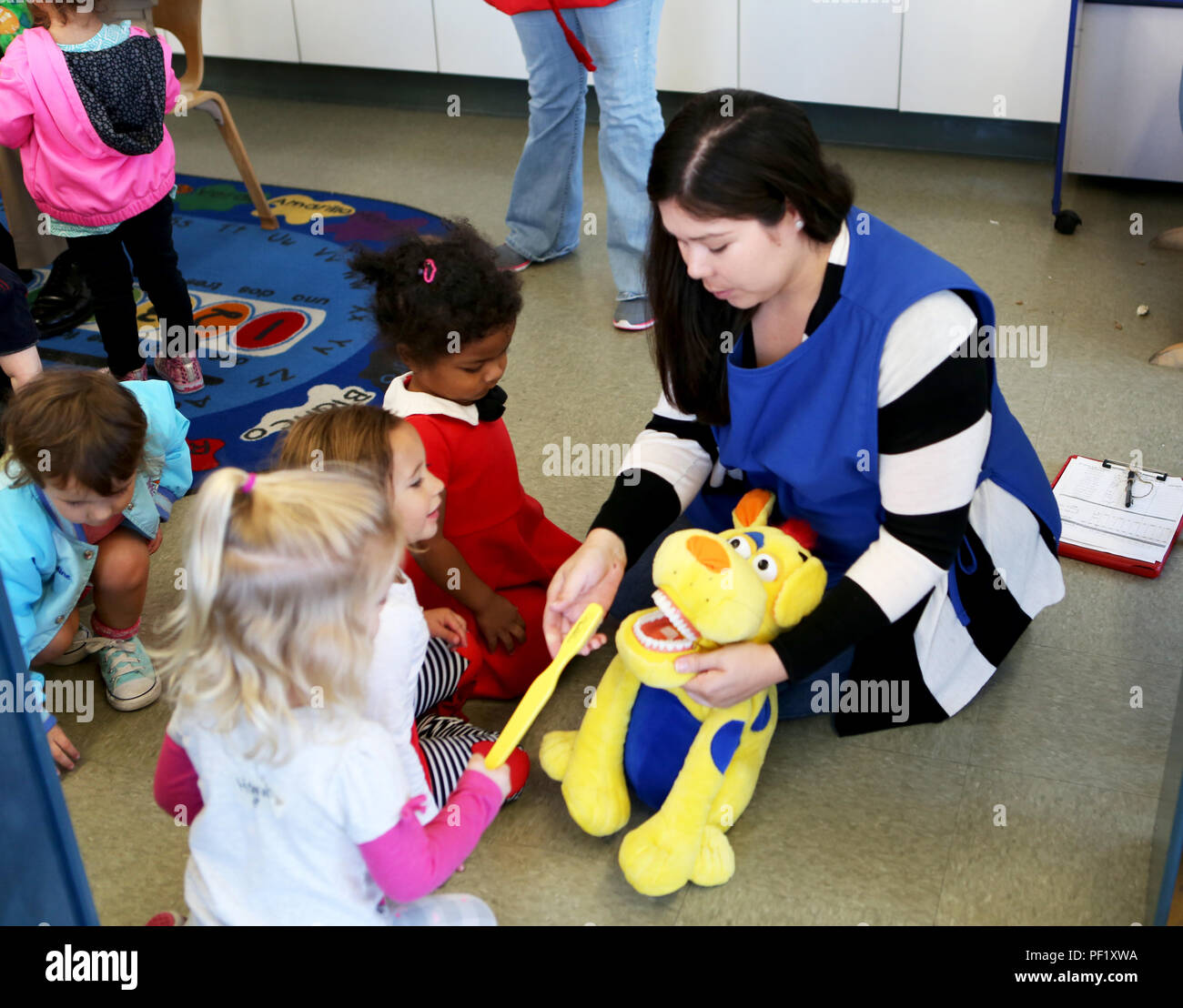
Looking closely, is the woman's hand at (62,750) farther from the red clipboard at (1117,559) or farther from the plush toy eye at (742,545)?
the red clipboard at (1117,559)

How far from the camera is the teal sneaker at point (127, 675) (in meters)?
1.66

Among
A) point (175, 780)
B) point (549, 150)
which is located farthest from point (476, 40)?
point (175, 780)

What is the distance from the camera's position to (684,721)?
138 cm

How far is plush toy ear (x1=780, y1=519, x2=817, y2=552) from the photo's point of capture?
59.6 inches

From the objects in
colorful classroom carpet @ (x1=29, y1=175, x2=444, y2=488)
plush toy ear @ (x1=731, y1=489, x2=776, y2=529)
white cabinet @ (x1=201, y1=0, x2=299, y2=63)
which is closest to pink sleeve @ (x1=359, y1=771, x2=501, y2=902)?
plush toy ear @ (x1=731, y1=489, x2=776, y2=529)

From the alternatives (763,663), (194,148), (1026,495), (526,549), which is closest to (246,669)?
(763,663)

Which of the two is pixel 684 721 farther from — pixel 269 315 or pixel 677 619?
pixel 269 315

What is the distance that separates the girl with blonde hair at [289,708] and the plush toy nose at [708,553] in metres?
0.36

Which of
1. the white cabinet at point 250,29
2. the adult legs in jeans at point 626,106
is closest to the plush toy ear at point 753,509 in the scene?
the adult legs in jeans at point 626,106

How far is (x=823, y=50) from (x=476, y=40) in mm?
1010

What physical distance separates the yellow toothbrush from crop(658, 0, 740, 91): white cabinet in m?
2.30

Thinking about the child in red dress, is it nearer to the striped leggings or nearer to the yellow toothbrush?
the striped leggings
